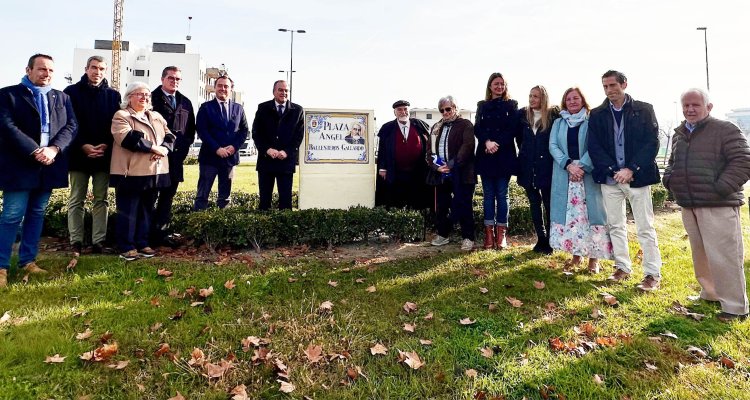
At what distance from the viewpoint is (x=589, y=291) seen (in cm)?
432

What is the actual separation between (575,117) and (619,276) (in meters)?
1.87

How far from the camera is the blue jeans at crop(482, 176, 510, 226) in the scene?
577 centimetres

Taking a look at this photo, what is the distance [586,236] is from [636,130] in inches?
51.0

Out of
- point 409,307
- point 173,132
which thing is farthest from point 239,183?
point 409,307

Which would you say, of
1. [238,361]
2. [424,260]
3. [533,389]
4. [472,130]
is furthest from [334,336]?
[472,130]

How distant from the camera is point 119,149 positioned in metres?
4.86

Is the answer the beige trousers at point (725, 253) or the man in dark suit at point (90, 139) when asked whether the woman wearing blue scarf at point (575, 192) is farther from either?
the man in dark suit at point (90, 139)

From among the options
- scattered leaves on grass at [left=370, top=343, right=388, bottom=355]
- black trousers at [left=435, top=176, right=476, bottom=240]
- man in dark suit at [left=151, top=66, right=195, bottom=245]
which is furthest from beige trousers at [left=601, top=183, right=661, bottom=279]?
man in dark suit at [left=151, top=66, right=195, bottom=245]

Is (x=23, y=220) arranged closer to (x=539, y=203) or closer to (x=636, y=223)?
(x=539, y=203)

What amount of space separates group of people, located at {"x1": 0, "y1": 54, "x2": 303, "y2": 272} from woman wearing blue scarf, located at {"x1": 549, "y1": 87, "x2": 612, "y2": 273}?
12.0ft

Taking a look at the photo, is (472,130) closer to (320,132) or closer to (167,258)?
(320,132)

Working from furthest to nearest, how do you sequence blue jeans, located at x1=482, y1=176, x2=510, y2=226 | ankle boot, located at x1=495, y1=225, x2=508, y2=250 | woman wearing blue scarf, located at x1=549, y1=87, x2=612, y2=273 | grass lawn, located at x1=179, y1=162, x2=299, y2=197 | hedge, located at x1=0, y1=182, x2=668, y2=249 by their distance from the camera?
1. grass lawn, located at x1=179, y1=162, x2=299, y2=197
2. ankle boot, located at x1=495, y1=225, x2=508, y2=250
3. blue jeans, located at x1=482, y1=176, x2=510, y2=226
4. hedge, located at x1=0, y1=182, x2=668, y2=249
5. woman wearing blue scarf, located at x1=549, y1=87, x2=612, y2=273

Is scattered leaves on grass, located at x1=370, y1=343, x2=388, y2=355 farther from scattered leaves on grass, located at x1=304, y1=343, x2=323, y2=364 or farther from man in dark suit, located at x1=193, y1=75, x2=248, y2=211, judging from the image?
man in dark suit, located at x1=193, y1=75, x2=248, y2=211

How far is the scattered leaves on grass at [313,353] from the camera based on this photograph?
2.95 m
